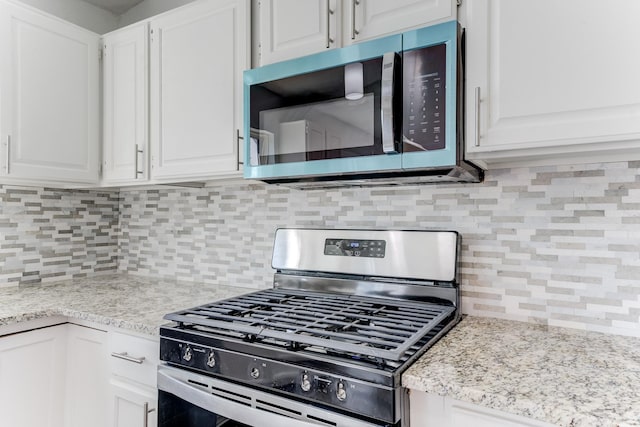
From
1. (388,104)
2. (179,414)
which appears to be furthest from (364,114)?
(179,414)

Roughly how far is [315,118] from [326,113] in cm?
4

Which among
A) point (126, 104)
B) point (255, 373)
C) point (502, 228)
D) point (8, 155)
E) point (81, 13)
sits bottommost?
point (255, 373)

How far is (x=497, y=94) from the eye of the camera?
113cm

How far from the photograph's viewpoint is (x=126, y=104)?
201cm

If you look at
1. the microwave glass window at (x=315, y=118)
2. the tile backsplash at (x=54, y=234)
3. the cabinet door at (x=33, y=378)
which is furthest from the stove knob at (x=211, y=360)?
the tile backsplash at (x=54, y=234)

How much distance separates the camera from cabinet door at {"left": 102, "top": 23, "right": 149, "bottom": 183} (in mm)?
1947

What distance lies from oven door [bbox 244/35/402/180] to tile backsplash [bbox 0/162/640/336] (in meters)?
0.37

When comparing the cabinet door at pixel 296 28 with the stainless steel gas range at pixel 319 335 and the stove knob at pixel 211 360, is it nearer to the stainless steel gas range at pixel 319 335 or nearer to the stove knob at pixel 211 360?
the stainless steel gas range at pixel 319 335

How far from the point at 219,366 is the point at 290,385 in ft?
0.82

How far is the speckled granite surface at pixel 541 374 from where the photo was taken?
77 centimetres

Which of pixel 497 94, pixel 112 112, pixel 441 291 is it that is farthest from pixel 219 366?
pixel 112 112

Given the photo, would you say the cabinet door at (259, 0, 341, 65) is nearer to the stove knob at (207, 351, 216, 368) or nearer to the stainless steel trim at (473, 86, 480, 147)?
the stainless steel trim at (473, 86, 480, 147)

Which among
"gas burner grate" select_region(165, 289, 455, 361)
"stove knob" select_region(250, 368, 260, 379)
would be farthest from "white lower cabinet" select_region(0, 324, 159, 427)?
"stove knob" select_region(250, 368, 260, 379)

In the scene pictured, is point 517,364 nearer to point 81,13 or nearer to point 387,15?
point 387,15
